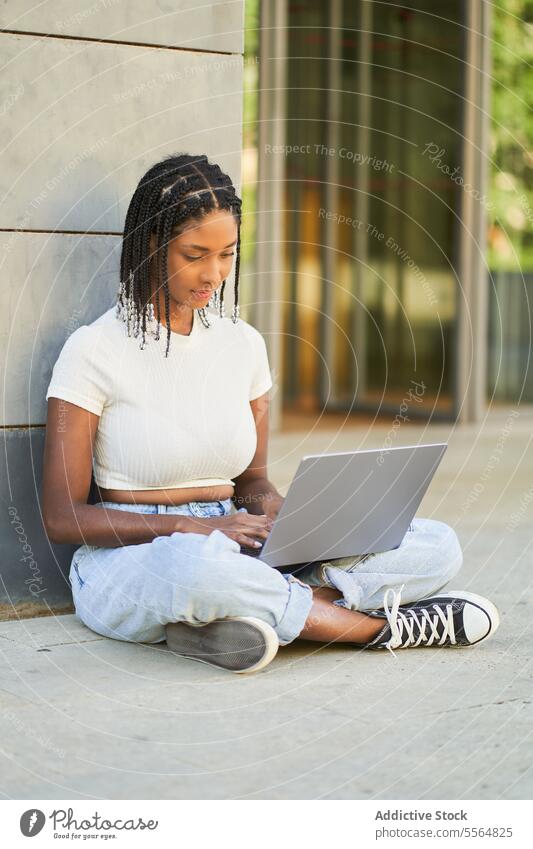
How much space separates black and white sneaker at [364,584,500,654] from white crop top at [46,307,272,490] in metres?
0.55

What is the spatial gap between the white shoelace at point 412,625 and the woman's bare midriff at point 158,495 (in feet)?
1.71

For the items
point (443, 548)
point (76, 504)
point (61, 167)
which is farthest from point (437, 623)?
point (61, 167)

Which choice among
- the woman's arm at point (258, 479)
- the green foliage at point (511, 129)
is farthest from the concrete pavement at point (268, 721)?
the green foliage at point (511, 129)

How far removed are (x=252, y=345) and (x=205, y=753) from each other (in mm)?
1275

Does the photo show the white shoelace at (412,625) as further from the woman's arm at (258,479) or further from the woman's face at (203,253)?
the woman's face at (203,253)

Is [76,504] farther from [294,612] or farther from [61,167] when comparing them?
[61,167]

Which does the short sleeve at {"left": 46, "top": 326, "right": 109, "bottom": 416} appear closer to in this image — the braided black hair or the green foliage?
the braided black hair

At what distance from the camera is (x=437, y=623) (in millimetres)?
3113

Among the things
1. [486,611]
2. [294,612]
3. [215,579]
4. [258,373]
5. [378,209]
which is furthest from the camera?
[378,209]

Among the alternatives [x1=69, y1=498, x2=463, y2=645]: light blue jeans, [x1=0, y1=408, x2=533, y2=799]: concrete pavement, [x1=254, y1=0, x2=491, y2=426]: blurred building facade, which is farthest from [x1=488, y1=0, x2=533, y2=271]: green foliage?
[x1=69, y1=498, x2=463, y2=645]: light blue jeans

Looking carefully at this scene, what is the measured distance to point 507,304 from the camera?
857cm

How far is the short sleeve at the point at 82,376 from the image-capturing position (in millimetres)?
3008

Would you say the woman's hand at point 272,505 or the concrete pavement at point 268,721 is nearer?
the concrete pavement at point 268,721

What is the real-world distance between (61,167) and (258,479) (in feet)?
3.16
